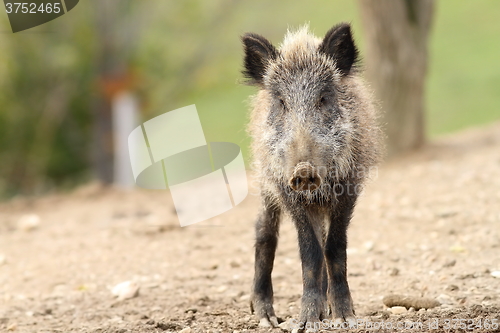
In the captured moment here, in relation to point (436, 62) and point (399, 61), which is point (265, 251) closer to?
point (399, 61)

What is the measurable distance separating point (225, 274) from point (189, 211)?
2792mm

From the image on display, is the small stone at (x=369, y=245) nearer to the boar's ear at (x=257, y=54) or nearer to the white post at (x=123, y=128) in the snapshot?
the boar's ear at (x=257, y=54)

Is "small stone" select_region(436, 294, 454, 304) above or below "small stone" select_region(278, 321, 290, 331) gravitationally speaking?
below

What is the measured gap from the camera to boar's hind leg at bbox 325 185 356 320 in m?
4.50

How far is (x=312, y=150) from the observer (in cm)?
423

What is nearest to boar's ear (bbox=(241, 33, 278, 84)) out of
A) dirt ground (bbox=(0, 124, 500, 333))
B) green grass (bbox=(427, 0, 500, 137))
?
dirt ground (bbox=(0, 124, 500, 333))

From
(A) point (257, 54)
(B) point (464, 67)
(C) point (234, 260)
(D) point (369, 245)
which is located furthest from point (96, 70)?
(B) point (464, 67)

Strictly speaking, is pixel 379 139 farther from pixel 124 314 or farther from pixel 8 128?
pixel 8 128

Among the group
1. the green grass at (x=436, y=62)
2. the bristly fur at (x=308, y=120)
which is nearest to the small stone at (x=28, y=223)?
the bristly fur at (x=308, y=120)

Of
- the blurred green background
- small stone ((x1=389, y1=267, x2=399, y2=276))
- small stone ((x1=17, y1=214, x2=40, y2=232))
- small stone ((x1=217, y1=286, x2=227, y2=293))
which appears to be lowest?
small stone ((x1=389, y1=267, x2=399, y2=276))

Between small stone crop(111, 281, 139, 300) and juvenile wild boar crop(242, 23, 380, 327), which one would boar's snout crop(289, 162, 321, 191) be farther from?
small stone crop(111, 281, 139, 300)

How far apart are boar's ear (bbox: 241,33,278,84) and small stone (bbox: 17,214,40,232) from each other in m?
5.03

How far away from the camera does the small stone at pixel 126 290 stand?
5.66 m

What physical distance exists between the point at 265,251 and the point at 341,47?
183 cm
